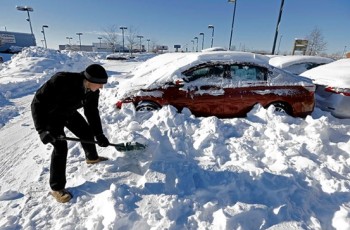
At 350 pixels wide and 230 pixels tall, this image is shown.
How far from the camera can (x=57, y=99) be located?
259cm

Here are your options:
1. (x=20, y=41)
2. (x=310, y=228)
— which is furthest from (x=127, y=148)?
(x=20, y=41)

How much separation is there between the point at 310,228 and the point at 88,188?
2.51 meters

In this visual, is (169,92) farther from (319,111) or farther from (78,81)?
(319,111)

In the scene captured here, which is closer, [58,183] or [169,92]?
[58,183]

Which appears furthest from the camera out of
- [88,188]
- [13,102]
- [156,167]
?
[13,102]

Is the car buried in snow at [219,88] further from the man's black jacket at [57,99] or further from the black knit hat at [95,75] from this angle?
the black knit hat at [95,75]

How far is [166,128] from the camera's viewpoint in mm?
4309

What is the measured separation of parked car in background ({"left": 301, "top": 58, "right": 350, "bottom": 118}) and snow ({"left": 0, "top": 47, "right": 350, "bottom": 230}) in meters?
0.91

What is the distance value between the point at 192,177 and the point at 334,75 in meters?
4.89

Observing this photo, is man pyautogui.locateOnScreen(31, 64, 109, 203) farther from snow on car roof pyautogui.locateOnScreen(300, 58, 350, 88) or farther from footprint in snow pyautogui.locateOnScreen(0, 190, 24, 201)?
snow on car roof pyautogui.locateOnScreen(300, 58, 350, 88)

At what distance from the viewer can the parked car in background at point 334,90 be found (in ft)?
17.1

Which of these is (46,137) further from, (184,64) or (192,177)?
(184,64)

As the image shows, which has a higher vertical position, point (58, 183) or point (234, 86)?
point (234, 86)

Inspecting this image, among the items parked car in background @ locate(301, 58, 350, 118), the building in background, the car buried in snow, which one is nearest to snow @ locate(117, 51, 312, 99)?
the car buried in snow
